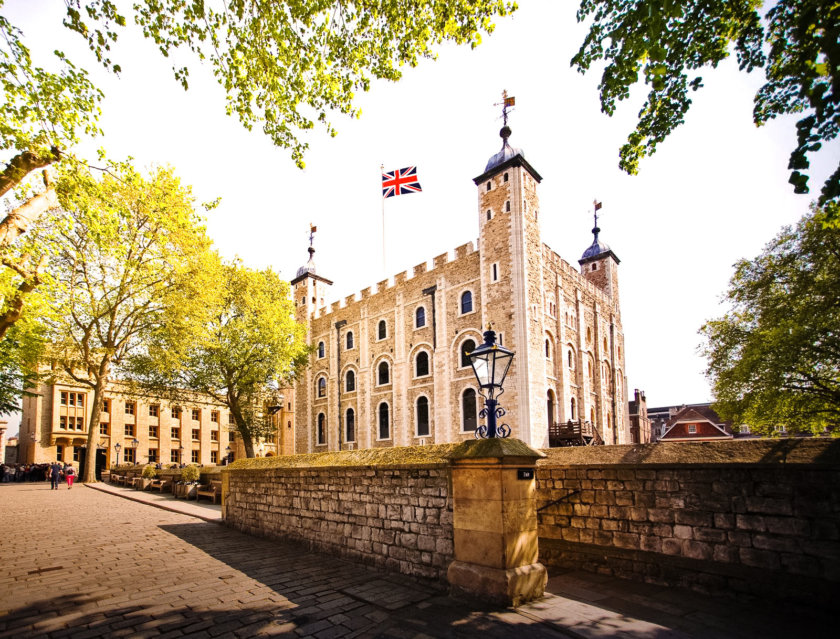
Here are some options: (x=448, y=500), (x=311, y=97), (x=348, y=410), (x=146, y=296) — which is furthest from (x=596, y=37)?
(x=348, y=410)

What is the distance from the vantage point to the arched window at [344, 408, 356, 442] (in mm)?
32469

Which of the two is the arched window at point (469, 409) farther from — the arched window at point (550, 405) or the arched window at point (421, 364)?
the arched window at point (550, 405)

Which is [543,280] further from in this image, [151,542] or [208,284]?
[151,542]

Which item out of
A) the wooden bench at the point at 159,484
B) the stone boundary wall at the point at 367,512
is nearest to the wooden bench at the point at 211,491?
the wooden bench at the point at 159,484

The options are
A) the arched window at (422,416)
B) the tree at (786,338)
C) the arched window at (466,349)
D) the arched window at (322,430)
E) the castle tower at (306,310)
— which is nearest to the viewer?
the tree at (786,338)

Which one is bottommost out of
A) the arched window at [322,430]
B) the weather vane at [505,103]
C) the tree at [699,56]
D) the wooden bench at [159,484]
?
the wooden bench at [159,484]

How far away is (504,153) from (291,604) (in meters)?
25.7

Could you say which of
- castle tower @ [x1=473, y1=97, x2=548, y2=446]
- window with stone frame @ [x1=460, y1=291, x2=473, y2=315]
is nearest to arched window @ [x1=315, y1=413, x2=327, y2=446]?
window with stone frame @ [x1=460, y1=291, x2=473, y2=315]

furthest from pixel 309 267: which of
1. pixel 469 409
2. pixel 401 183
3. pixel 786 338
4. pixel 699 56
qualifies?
pixel 699 56

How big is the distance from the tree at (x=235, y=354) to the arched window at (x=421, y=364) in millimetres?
7470

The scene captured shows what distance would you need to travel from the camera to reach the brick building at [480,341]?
24188 mm

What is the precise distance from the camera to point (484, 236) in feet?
85.0

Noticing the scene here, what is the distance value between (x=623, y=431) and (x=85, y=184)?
110 ft

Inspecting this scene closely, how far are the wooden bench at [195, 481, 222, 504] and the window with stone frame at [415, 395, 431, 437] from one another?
13010 millimetres
